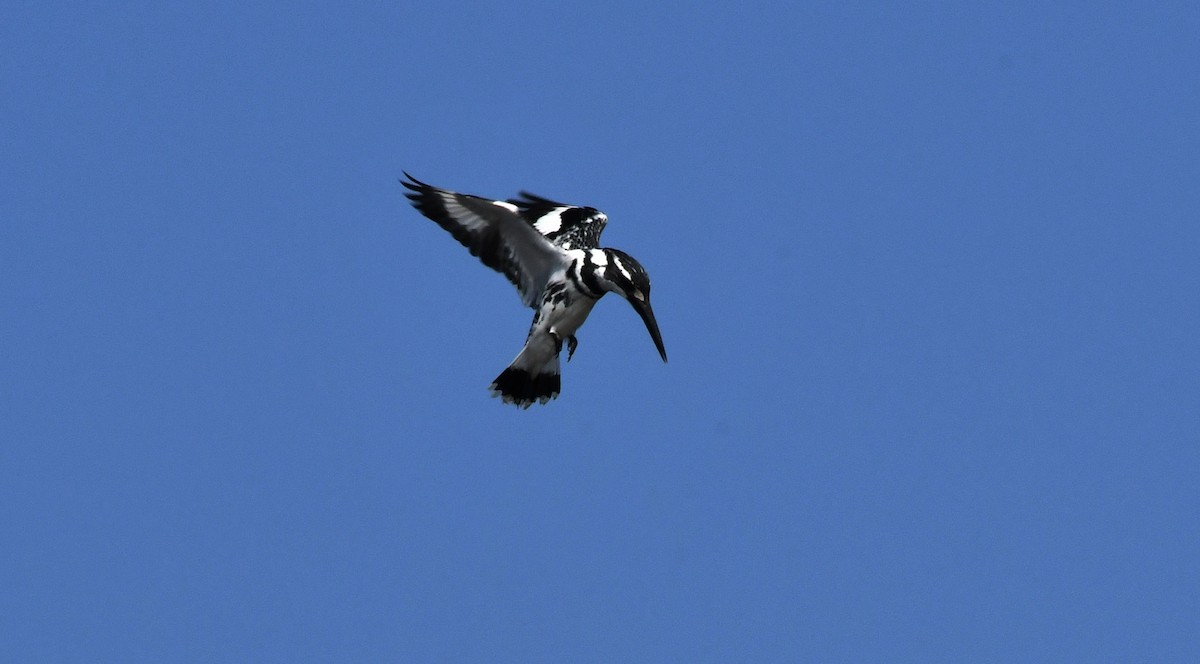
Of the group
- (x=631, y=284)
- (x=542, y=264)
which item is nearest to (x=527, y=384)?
(x=542, y=264)

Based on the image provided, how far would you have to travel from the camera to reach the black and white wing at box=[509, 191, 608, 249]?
16.5m

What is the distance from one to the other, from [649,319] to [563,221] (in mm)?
1801

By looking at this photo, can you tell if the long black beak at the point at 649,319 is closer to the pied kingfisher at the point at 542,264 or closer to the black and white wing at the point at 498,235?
the pied kingfisher at the point at 542,264

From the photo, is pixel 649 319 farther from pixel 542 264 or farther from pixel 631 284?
pixel 542 264

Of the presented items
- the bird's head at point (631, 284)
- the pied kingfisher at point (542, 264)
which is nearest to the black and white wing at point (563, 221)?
the pied kingfisher at point (542, 264)

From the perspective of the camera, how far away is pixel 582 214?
16953mm

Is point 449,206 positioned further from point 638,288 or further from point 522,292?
point 638,288

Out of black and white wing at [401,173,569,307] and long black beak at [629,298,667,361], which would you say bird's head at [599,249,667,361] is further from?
black and white wing at [401,173,569,307]

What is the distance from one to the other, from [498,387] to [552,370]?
1.88ft

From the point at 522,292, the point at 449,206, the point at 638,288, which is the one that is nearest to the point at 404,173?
the point at 449,206

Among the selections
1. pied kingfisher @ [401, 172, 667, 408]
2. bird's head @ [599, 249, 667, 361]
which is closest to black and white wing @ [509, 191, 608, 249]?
pied kingfisher @ [401, 172, 667, 408]

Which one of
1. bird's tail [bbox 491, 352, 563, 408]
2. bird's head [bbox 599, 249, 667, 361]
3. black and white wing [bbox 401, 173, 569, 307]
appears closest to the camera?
bird's head [bbox 599, 249, 667, 361]

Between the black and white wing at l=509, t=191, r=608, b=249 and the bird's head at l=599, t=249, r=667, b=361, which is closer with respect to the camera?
the bird's head at l=599, t=249, r=667, b=361

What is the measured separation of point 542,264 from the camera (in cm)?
1628
